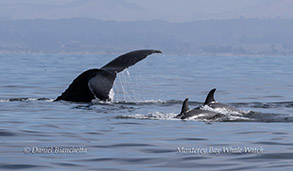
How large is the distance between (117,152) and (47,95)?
11.6m

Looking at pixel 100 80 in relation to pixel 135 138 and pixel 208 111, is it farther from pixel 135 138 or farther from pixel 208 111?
pixel 135 138

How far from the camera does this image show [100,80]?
1403 centimetres

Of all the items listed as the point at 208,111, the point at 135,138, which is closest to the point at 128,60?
the point at 208,111

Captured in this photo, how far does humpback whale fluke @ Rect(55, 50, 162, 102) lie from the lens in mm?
13702

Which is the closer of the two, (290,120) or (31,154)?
(31,154)

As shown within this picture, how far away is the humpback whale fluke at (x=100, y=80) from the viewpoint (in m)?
13.7

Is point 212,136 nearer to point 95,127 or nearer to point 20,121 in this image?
point 95,127

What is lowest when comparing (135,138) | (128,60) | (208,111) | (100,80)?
(135,138)

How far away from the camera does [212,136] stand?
11.1m

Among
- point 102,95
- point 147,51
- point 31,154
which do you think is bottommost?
point 31,154

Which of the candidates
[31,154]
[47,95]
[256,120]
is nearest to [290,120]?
[256,120]

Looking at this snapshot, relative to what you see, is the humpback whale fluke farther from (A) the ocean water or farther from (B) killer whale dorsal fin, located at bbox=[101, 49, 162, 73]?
(A) the ocean water

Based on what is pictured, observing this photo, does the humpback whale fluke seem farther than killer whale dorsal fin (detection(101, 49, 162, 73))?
Yes

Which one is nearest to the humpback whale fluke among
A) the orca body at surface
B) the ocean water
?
the ocean water
